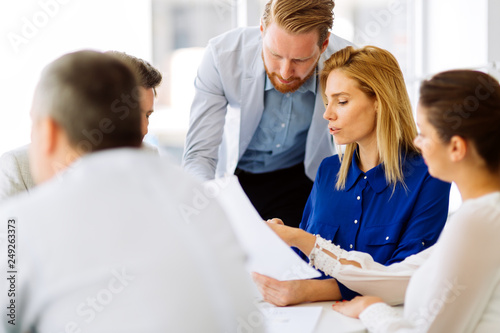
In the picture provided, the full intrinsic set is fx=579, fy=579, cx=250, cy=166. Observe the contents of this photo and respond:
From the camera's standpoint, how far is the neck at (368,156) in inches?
76.2

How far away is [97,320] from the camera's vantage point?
0.85 meters

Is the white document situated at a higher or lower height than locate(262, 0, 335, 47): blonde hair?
lower

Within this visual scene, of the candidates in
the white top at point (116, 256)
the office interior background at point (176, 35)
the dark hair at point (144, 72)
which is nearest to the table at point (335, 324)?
the white top at point (116, 256)

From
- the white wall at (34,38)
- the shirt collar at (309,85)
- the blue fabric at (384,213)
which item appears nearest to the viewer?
the blue fabric at (384,213)

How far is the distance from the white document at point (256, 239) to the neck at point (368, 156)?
1.77ft

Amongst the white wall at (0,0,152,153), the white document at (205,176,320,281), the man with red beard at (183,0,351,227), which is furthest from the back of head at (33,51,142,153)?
the white wall at (0,0,152,153)

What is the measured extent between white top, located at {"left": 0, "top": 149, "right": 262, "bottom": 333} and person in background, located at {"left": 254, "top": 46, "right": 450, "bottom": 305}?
0.92 meters

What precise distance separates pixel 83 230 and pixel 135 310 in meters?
0.14

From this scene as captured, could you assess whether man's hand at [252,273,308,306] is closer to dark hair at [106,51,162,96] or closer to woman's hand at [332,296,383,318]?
woman's hand at [332,296,383,318]

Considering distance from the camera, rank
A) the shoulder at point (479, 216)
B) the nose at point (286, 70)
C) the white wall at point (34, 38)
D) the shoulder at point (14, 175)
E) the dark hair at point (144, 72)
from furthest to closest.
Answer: the white wall at point (34, 38) < the nose at point (286, 70) < the dark hair at point (144, 72) < the shoulder at point (14, 175) < the shoulder at point (479, 216)

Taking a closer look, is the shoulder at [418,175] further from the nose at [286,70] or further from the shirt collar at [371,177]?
the nose at [286,70]

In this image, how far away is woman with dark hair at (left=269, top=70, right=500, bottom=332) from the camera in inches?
46.1

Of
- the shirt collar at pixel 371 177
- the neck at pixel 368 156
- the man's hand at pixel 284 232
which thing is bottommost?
the man's hand at pixel 284 232

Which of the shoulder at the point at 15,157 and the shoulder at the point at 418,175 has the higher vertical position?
the shoulder at the point at 15,157
